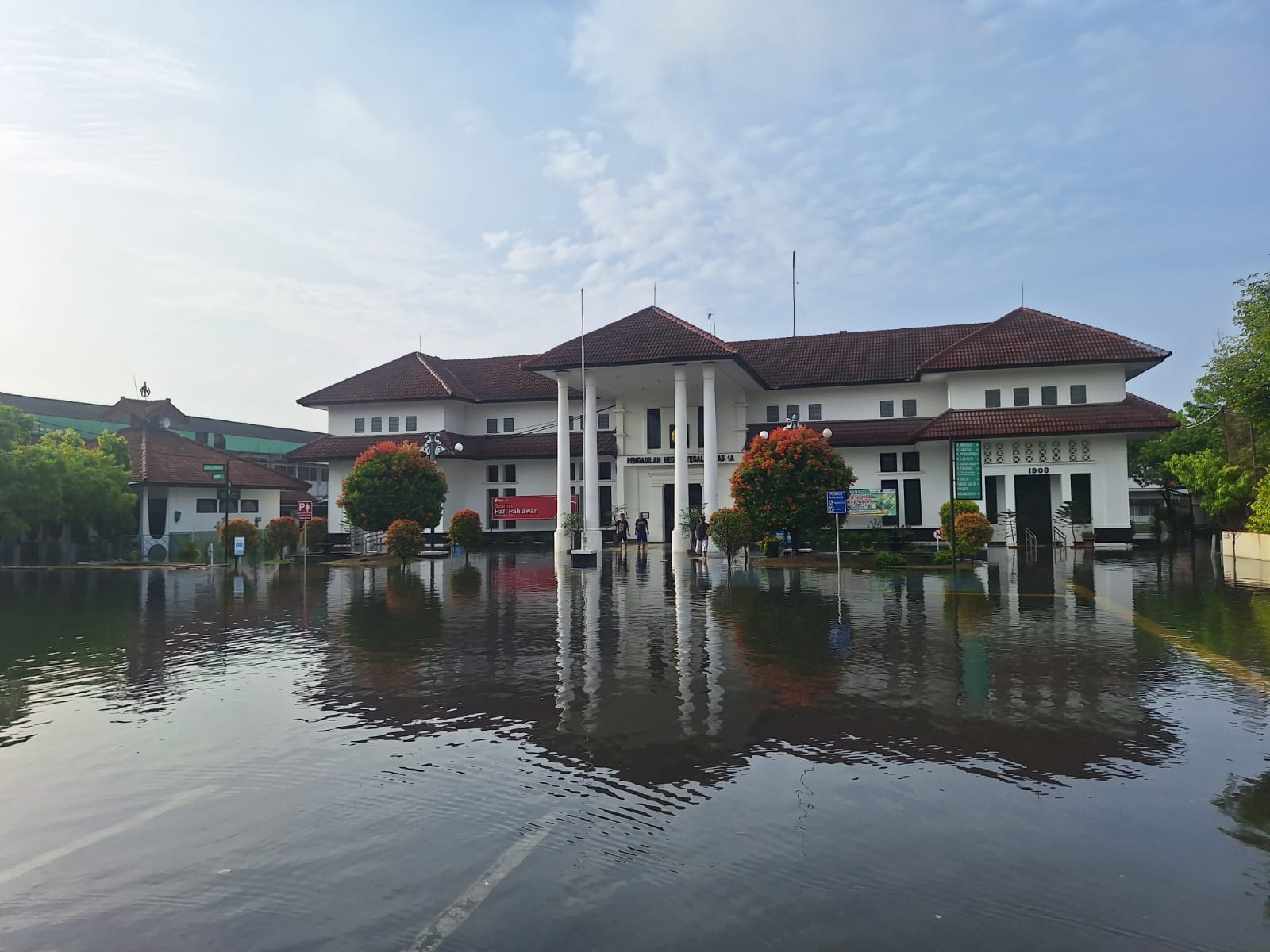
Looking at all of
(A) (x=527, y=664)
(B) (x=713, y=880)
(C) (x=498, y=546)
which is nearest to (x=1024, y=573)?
(A) (x=527, y=664)

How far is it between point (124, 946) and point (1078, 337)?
43.1 m

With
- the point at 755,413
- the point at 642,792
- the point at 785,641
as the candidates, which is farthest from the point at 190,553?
the point at 642,792

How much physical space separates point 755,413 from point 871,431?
6.19 meters

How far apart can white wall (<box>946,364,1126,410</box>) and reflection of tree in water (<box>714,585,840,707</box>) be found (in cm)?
2544

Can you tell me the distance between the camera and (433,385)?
48.5 metres

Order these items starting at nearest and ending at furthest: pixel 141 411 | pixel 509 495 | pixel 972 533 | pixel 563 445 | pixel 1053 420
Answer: pixel 972 533 → pixel 1053 420 → pixel 563 445 → pixel 509 495 → pixel 141 411

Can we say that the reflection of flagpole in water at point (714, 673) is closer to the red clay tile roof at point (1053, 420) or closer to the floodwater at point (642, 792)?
the floodwater at point (642, 792)

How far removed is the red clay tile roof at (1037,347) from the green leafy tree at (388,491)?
75.0 ft

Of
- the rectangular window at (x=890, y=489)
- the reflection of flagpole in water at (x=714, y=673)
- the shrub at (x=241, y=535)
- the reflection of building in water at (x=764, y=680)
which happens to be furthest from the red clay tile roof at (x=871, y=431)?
the reflection of flagpole in water at (x=714, y=673)

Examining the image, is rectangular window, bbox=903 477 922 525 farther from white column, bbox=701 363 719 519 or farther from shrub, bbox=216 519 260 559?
shrub, bbox=216 519 260 559

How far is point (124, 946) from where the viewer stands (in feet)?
12.5

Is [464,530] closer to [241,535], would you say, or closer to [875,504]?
[241,535]

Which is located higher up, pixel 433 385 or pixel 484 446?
pixel 433 385

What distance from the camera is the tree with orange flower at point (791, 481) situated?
29.2 meters
